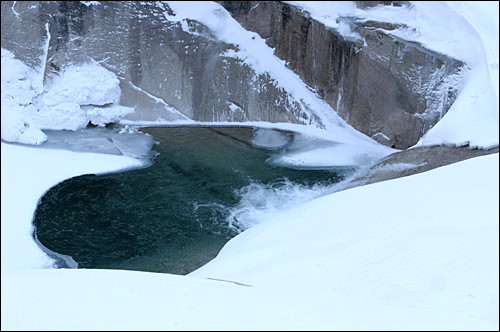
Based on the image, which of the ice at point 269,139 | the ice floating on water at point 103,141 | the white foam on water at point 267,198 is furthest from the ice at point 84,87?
the white foam on water at point 267,198

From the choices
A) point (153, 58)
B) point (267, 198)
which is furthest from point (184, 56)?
point (267, 198)

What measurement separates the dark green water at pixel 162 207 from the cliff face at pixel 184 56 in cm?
146

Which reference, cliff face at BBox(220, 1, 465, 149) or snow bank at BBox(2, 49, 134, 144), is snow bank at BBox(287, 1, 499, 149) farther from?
snow bank at BBox(2, 49, 134, 144)

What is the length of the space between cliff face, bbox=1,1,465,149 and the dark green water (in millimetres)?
1457

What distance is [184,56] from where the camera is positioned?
10.3 m

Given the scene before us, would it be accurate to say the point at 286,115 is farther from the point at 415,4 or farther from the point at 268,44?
the point at 415,4

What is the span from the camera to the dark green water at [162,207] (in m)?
5.98

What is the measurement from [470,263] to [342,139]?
20.8 ft

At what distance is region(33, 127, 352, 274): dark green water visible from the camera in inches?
235

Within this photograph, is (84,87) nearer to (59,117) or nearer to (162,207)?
(59,117)

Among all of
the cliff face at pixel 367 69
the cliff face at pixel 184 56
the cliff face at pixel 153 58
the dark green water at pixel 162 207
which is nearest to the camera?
the dark green water at pixel 162 207

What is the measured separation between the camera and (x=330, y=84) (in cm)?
962

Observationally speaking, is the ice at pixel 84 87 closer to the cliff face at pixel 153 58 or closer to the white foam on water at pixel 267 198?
the cliff face at pixel 153 58

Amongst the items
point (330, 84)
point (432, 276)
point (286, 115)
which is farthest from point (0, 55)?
point (432, 276)
